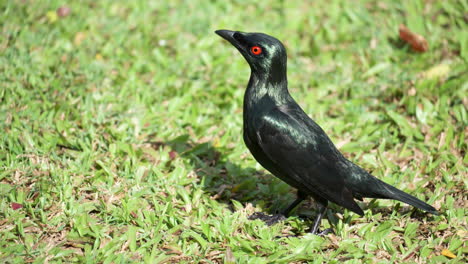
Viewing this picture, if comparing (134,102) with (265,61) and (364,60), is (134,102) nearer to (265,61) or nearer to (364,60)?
(265,61)

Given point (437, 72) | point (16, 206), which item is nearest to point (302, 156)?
point (16, 206)

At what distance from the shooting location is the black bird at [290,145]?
3.92 m

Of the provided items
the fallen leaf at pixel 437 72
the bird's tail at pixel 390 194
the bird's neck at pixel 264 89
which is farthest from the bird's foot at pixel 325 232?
the fallen leaf at pixel 437 72

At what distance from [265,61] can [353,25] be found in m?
3.43

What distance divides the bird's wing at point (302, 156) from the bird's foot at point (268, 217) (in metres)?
0.42

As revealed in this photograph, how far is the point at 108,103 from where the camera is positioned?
5.48 m

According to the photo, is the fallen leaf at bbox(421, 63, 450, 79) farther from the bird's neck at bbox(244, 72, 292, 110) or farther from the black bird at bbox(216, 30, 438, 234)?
the bird's neck at bbox(244, 72, 292, 110)

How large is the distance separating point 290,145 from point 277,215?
67cm

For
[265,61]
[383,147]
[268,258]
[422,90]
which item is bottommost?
[268,258]

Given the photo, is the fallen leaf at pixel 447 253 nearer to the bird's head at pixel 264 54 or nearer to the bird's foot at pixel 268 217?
the bird's foot at pixel 268 217

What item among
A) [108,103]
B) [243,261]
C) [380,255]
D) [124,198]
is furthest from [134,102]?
[380,255]

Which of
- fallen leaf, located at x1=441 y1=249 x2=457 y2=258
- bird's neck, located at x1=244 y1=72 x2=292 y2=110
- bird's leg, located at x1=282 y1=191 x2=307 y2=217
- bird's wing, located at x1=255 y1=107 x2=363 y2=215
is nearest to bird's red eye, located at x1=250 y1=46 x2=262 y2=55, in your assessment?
bird's neck, located at x1=244 y1=72 x2=292 y2=110

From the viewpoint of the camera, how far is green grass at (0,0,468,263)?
3893 mm

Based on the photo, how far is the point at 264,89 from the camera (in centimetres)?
414
